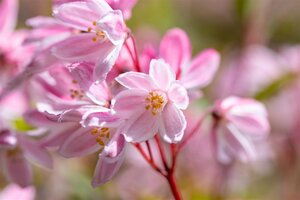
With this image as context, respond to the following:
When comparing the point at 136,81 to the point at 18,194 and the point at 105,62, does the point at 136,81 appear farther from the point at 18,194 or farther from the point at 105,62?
the point at 18,194

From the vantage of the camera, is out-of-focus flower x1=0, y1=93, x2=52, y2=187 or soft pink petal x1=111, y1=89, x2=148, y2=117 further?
out-of-focus flower x1=0, y1=93, x2=52, y2=187

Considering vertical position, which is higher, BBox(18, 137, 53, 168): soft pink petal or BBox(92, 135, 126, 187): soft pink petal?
BBox(92, 135, 126, 187): soft pink petal

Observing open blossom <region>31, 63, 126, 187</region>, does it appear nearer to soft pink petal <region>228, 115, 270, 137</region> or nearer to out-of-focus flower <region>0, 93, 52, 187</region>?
out-of-focus flower <region>0, 93, 52, 187</region>

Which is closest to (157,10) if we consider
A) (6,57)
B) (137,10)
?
(137,10)

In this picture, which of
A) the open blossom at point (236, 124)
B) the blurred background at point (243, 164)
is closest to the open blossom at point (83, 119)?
the open blossom at point (236, 124)

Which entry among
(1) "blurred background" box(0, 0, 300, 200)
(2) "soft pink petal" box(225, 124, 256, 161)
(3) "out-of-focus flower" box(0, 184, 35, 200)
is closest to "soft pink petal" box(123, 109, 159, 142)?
(2) "soft pink petal" box(225, 124, 256, 161)

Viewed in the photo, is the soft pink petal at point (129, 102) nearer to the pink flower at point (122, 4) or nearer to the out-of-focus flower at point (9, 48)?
the pink flower at point (122, 4)

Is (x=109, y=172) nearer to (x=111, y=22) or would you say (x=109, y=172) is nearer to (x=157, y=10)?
(x=111, y=22)
